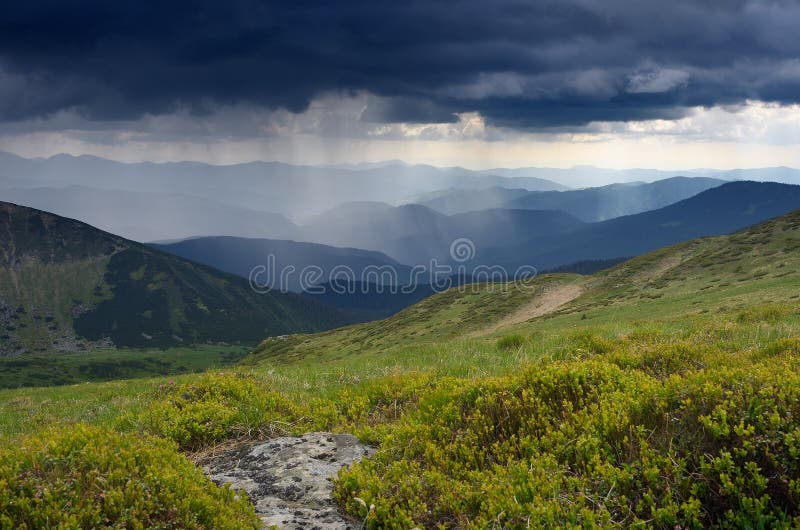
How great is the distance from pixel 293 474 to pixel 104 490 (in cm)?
240

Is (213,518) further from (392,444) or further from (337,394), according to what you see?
(337,394)

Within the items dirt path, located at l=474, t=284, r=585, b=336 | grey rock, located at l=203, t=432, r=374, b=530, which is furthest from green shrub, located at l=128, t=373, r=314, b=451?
dirt path, located at l=474, t=284, r=585, b=336

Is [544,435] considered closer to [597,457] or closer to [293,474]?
[597,457]

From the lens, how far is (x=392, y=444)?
24.2 ft

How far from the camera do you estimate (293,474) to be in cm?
689

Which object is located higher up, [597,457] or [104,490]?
[597,457]

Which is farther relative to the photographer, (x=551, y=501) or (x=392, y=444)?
(x=392, y=444)

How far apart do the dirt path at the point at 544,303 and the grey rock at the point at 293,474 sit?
2428 inches

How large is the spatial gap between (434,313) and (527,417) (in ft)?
305

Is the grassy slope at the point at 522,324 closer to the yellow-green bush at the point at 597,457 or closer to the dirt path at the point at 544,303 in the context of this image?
the dirt path at the point at 544,303

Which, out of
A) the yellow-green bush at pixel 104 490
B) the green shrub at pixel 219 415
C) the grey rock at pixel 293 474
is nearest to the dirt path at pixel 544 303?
the green shrub at pixel 219 415

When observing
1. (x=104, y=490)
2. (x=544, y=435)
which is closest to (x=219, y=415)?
(x=104, y=490)

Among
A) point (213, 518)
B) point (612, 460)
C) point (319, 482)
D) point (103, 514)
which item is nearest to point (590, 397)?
point (612, 460)

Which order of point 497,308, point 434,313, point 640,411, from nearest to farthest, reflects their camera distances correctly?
point 640,411 < point 497,308 < point 434,313
